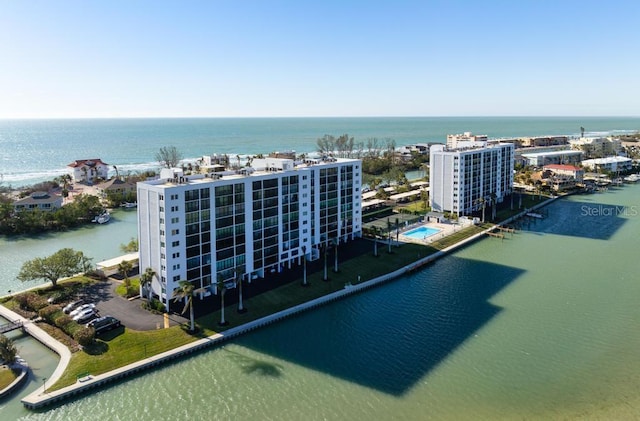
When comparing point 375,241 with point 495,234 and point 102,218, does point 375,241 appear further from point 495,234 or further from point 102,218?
point 102,218

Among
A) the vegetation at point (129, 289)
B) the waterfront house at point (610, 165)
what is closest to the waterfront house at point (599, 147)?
the waterfront house at point (610, 165)

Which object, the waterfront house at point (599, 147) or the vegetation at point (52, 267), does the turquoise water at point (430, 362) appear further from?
the waterfront house at point (599, 147)

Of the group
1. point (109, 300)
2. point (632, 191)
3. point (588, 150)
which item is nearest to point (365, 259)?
point (109, 300)

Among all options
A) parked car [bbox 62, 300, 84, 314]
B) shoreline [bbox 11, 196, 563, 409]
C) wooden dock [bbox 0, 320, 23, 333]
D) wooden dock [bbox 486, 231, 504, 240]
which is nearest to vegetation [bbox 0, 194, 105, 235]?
shoreline [bbox 11, 196, 563, 409]

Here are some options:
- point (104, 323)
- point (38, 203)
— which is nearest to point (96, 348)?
point (104, 323)

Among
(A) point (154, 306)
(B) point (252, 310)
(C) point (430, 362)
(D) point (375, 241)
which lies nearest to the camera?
(C) point (430, 362)
